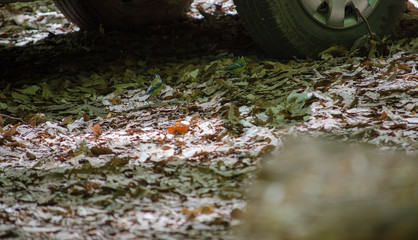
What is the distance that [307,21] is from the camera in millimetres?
3742

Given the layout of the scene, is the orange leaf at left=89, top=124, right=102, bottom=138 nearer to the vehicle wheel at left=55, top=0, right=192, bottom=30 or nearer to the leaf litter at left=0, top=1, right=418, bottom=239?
the leaf litter at left=0, top=1, right=418, bottom=239

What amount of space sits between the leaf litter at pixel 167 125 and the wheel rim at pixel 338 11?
24 centimetres

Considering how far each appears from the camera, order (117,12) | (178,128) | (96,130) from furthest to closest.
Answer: (117,12) → (96,130) → (178,128)

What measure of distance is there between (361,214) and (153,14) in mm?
A: 4385

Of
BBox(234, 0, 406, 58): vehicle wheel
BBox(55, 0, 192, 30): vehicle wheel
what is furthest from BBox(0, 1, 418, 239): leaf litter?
BBox(55, 0, 192, 30): vehicle wheel

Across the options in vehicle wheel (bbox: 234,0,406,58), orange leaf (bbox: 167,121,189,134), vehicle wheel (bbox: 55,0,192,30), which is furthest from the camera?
vehicle wheel (bbox: 55,0,192,30)

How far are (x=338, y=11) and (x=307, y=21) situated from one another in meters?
0.25

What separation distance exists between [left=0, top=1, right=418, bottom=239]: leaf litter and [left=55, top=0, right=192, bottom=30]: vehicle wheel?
0.58 metres

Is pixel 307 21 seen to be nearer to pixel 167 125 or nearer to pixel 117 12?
pixel 167 125

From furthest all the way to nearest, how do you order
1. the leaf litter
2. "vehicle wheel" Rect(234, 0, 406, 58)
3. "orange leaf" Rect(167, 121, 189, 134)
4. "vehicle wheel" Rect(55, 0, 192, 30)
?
"vehicle wheel" Rect(55, 0, 192, 30) < "vehicle wheel" Rect(234, 0, 406, 58) < "orange leaf" Rect(167, 121, 189, 134) < the leaf litter

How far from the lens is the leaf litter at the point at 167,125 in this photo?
1916 mm

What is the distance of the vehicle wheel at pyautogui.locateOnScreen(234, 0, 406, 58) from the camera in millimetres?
3688

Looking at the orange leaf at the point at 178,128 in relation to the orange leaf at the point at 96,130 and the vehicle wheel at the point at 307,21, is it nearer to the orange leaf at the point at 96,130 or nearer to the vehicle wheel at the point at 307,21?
the orange leaf at the point at 96,130

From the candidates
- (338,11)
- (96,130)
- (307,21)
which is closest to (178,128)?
(96,130)
